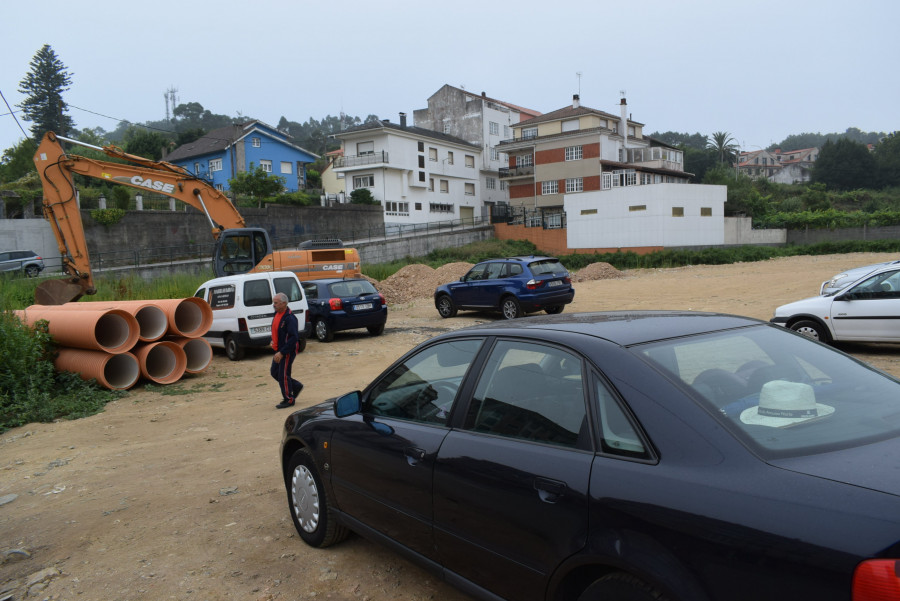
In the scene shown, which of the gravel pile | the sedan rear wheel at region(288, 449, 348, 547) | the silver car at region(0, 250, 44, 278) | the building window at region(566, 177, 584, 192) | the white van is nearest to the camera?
the sedan rear wheel at region(288, 449, 348, 547)

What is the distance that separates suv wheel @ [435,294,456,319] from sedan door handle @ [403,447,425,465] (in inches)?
652

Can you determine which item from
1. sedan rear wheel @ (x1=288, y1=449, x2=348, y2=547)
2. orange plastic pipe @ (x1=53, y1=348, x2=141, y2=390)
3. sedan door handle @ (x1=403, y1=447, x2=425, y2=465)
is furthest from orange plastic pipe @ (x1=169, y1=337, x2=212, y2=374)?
sedan door handle @ (x1=403, y1=447, x2=425, y2=465)

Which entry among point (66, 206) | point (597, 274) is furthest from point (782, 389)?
point (597, 274)

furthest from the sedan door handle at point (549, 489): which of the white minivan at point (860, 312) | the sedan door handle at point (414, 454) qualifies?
the white minivan at point (860, 312)

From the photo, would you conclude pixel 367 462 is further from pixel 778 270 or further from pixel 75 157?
pixel 778 270

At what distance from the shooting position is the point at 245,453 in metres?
7.06

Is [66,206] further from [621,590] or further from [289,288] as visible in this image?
[621,590]

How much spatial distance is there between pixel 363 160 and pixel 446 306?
125 feet

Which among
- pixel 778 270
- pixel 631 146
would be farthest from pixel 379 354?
pixel 631 146

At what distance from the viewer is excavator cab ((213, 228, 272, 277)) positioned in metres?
18.9

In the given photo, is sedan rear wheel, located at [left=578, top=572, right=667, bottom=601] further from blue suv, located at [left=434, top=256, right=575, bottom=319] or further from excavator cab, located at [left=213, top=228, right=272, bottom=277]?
excavator cab, located at [left=213, top=228, right=272, bottom=277]

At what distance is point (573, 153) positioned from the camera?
181 feet

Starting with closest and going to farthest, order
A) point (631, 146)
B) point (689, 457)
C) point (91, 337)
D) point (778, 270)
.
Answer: point (689, 457) < point (91, 337) < point (778, 270) < point (631, 146)

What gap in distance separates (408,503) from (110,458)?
557cm
